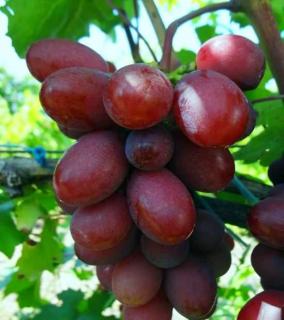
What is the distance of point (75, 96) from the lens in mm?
683

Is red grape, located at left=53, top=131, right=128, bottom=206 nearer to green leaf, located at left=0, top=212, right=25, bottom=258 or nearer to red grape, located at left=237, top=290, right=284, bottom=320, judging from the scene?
red grape, located at left=237, top=290, right=284, bottom=320

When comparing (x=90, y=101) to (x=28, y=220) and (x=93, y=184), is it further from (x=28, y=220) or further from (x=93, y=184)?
(x=28, y=220)

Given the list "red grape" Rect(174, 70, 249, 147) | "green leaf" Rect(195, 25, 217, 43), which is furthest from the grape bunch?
"green leaf" Rect(195, 25, 217, 43)

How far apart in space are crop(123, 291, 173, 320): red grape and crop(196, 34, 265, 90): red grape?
1.18 ft

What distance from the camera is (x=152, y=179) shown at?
2.24 ft

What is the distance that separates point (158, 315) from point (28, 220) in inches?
22.1

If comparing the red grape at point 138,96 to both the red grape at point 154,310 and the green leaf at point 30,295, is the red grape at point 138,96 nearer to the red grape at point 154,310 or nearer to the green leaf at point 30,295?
the red grape at point 154,310

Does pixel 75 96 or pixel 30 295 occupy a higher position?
pixel 75 96

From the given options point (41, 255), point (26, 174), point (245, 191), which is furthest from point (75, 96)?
point (41, 255)

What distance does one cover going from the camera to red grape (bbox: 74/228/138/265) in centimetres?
77

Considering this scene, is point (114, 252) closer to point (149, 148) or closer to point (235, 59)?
point (149, 148)

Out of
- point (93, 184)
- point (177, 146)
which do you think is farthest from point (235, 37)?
point (93, 184)

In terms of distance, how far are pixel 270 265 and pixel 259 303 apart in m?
0.08

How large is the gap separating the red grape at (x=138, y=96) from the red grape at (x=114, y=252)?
192mm
